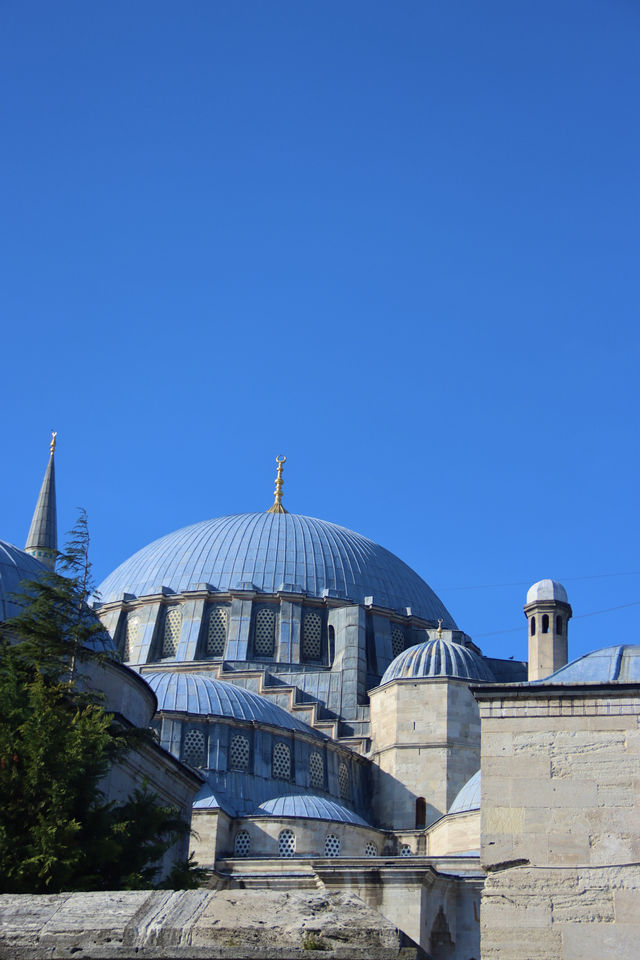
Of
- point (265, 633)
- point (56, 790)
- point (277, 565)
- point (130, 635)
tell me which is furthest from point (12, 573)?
point (277, 565)

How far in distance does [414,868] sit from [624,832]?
12220mm

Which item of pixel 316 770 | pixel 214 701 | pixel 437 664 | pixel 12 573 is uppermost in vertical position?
pixel 437 664

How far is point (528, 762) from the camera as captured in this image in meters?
11.6

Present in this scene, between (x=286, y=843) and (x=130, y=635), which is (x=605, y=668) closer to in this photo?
(x=286, y=843)

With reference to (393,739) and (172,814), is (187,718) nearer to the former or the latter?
(393,739)

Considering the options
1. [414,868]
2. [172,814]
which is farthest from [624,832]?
[414,868]

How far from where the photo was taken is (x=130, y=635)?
4166 centimetres

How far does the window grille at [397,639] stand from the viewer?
4159 centimetres

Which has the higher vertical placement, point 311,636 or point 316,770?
point 311,636

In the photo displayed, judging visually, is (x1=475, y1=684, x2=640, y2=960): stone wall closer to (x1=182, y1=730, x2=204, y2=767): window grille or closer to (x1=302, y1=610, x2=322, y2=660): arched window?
(x1=182, y1=730, x2=204, y2=767): window grille

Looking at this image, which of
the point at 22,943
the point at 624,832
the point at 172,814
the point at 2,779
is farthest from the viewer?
the point at 172,814

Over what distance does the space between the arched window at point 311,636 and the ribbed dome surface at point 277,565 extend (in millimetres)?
767

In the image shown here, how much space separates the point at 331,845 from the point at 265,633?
1130 cm

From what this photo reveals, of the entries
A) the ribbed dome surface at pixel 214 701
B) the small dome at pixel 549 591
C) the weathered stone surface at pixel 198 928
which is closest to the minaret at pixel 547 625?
the small dome at pixel 549 591
